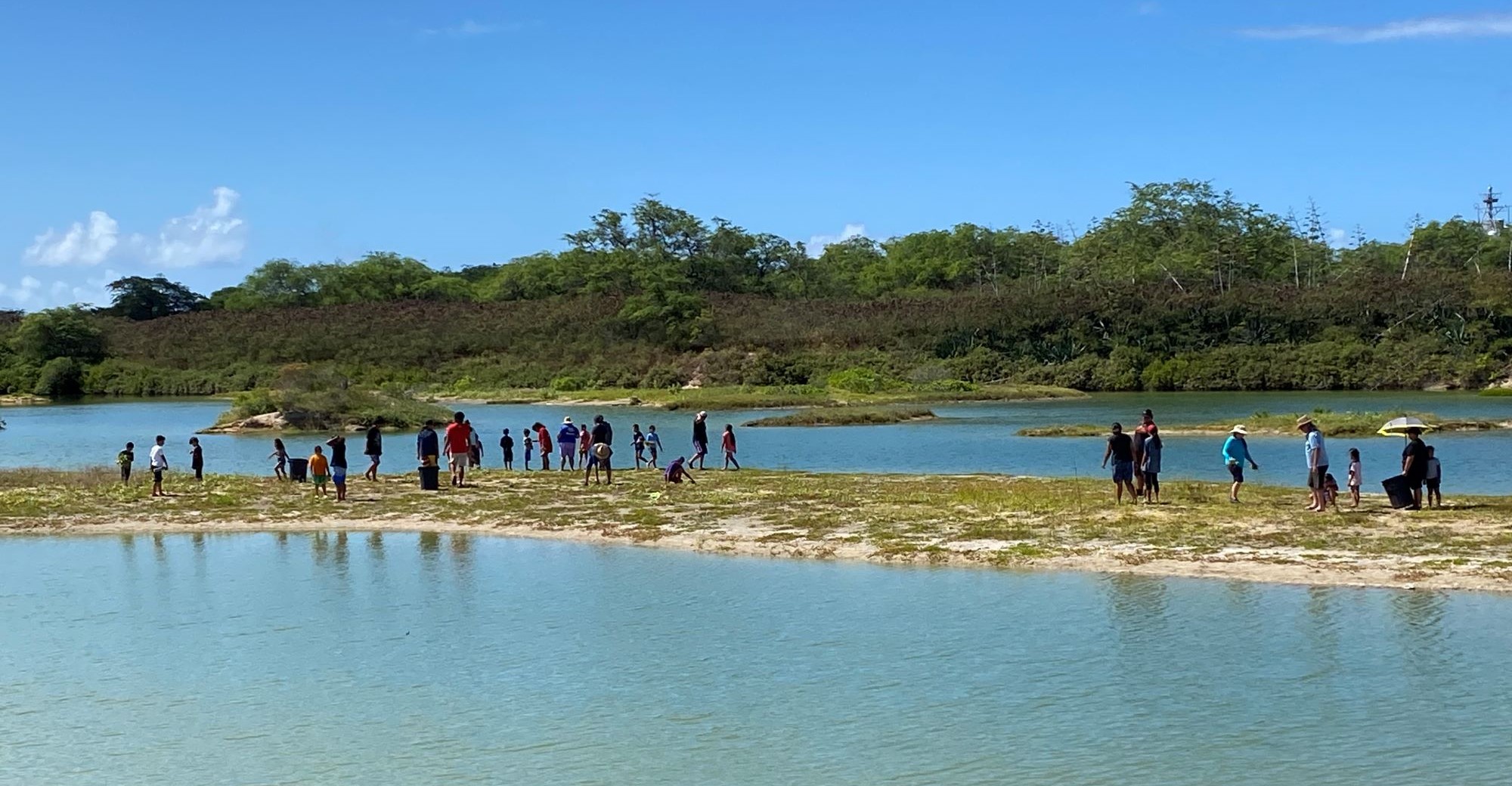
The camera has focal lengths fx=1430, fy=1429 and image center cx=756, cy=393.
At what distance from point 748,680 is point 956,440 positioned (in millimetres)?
43182

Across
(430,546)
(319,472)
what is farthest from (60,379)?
(430,546)

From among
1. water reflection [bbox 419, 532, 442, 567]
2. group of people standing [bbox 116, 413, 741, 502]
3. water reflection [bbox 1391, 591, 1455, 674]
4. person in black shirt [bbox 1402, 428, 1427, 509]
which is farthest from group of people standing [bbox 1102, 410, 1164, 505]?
water reflection [bbox 419, 532, 442, 567]

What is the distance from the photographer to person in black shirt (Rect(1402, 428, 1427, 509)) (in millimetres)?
24609

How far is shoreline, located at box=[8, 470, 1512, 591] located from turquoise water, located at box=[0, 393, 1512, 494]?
8.42 meters

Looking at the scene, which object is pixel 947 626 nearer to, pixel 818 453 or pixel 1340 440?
pixel 818 453

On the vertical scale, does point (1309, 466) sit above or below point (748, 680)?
above

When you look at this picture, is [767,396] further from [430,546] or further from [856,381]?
[430,546]

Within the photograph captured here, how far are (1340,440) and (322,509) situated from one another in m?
36.1

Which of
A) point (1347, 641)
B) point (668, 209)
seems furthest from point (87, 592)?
point (668, 209)

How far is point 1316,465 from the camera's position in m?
25.1

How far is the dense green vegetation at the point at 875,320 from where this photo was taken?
113000 mm

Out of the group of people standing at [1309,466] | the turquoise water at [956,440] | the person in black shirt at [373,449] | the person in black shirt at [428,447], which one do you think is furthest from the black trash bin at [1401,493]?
the person in black shirt at [373,449]

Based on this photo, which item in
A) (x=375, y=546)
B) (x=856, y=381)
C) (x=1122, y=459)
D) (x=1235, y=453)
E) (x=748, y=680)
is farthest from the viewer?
(x=856, y=381)

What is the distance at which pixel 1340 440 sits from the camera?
5069cm
